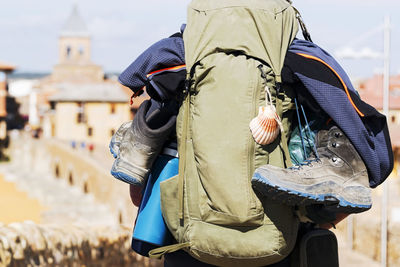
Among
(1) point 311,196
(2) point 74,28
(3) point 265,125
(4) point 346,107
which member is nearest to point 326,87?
(4) point 346,107

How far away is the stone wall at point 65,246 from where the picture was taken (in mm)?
6238

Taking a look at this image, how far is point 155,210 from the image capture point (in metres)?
2.33

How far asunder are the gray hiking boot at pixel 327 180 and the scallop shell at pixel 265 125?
0.31 ft

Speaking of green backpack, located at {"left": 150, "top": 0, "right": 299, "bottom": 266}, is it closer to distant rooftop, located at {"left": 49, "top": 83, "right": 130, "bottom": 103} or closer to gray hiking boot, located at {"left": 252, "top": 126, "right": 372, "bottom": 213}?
gray hiking boot, located at {"left": 252, "top": 126, "right": 372, "bottom": 213}

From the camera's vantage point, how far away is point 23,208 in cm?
3681

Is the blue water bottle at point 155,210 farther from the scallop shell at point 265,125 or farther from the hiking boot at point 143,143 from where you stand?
the scallop shell at point 265,125

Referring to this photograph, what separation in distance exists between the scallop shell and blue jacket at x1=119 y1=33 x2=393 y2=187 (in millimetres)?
135

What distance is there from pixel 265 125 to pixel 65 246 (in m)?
5.50

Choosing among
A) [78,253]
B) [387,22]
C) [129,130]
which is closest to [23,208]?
[387,22]

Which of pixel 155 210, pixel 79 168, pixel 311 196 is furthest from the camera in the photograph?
pixel 79 168

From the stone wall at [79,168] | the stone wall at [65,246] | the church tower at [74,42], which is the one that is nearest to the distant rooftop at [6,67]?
the stone wall at [79,168]

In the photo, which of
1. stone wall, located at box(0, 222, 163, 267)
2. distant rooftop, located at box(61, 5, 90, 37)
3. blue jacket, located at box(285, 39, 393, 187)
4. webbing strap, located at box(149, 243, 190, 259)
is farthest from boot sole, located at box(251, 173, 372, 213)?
distant rooftop, located at box(61, 5, 90, 37)

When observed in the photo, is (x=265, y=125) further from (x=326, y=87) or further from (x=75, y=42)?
(x=75, y=42)

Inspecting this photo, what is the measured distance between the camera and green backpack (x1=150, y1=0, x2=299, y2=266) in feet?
6.77
